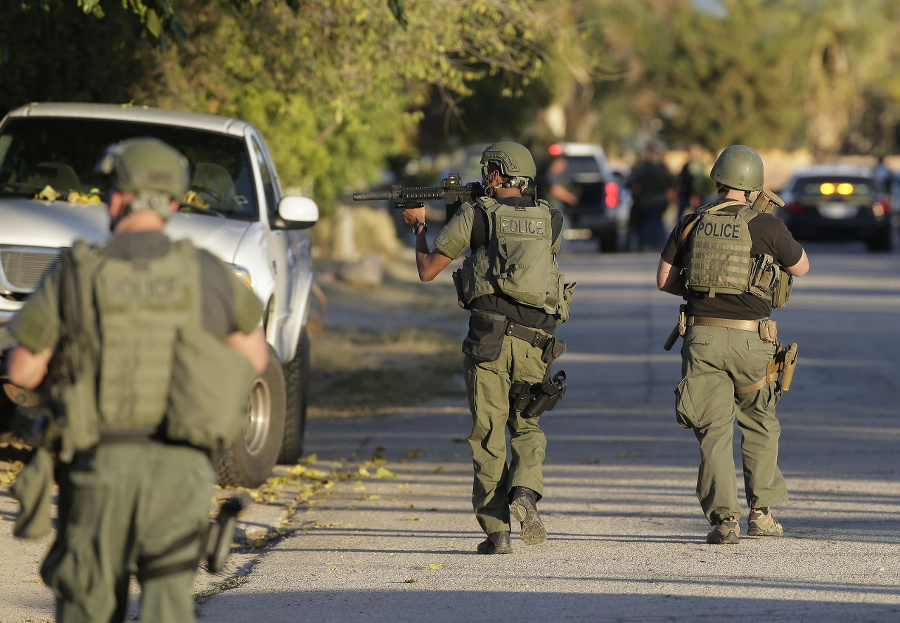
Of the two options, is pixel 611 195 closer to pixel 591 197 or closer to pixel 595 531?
pixel 591 197

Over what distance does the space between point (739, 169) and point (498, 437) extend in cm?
169

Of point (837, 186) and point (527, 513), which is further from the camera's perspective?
point (837, 186)

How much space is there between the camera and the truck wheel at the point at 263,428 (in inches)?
298

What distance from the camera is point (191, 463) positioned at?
3.73 metres

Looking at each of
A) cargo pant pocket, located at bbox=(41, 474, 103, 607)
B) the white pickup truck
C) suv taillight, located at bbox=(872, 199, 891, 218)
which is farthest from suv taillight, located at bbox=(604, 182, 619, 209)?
cargo pant pocket, located at bbox=(41, 474, 103, 607)

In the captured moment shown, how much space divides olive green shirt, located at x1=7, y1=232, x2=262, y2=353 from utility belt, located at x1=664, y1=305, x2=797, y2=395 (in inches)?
123

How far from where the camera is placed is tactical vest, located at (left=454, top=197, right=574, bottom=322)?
607 centimetres

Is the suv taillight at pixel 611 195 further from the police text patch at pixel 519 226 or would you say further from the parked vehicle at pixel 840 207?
the police text patch at pixel 519 226

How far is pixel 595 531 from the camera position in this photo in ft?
22.4

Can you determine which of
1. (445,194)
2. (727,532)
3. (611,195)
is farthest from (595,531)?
(611,195)

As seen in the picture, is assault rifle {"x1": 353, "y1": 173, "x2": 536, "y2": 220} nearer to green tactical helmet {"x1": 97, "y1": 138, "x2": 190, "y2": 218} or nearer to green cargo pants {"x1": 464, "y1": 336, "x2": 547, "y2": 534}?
green cargo pants {"x1": 464, "y1": 336, "x2": 547, "y2": 534}

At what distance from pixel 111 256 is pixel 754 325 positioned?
3.63m

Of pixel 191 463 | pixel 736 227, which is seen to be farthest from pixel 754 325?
pixel 191 463

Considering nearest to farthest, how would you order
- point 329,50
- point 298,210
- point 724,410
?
point 724,410 < point 298,210 < point 329,50
